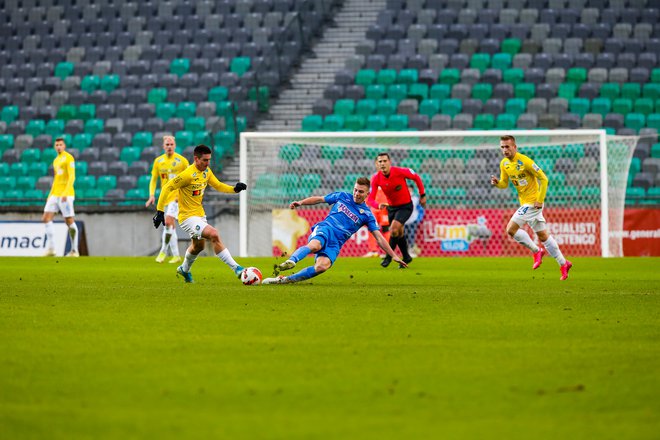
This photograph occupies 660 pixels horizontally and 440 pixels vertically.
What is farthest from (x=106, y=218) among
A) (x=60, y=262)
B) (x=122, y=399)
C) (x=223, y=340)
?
(x=122, y=399)

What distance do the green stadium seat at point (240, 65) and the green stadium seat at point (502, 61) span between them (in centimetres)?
697

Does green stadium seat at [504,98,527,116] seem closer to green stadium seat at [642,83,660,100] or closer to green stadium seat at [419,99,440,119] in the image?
green stadium seat at [419,99,440,119]

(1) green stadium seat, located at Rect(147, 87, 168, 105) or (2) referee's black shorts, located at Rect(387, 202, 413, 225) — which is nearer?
(2) referee's black shorts, located at Rect(387, 202, 413, 225)

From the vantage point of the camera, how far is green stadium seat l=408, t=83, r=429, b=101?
27.8m

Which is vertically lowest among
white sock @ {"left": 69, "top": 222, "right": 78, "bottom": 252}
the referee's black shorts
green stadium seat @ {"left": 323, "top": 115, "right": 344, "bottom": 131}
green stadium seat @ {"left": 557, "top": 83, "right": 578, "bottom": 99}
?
the referee's black shorts

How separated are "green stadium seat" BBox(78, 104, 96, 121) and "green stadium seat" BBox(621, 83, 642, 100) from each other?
1468cm

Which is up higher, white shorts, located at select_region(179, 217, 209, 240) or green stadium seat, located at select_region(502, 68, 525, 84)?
green stadium seat, located at select_region(502, 68, 525, 84)

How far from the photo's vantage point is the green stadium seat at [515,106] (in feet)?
88.3

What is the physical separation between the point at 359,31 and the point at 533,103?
6493 millimetres

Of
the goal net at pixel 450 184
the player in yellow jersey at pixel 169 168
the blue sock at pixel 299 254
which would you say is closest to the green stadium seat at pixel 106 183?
the goal net at pixel 450 184

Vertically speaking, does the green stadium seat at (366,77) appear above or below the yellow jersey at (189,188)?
above

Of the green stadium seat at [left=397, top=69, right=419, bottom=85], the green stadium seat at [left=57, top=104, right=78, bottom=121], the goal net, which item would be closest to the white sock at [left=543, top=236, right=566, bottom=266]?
the goal net

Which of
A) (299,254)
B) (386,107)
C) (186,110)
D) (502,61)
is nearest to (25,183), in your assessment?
(186,110)

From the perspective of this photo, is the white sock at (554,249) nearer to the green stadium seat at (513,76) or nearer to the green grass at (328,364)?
the green grass at (328,364)
